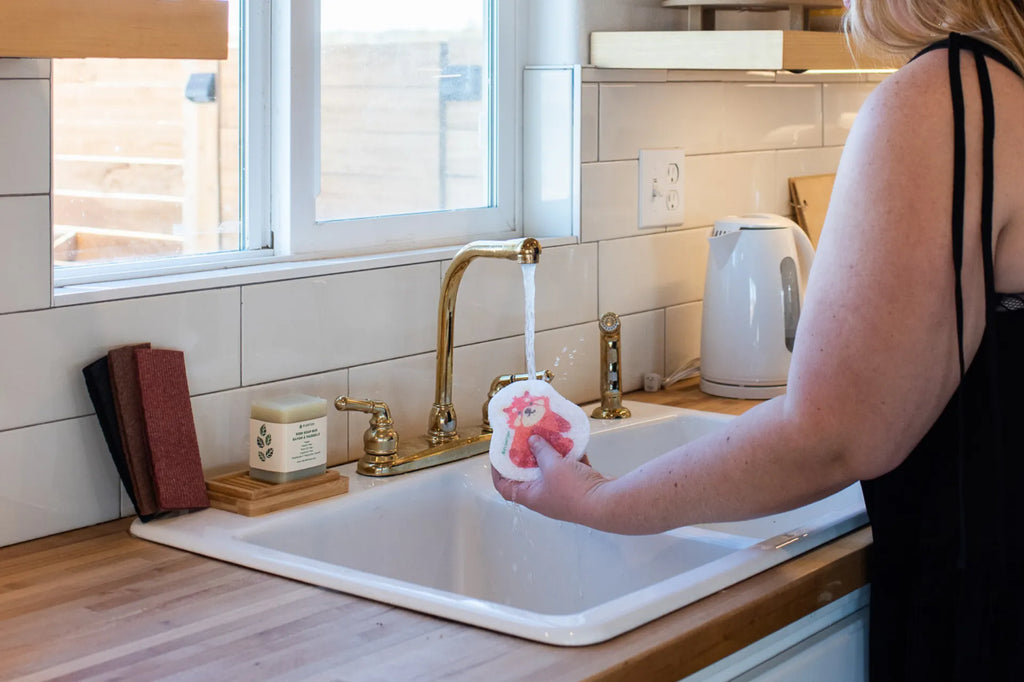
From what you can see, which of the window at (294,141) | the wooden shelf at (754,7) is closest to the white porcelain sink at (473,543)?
the window at (294,141)

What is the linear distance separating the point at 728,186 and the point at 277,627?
1.40 meters

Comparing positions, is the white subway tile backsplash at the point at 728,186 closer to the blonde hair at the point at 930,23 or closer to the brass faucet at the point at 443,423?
the brass faucet at the point at 443,423

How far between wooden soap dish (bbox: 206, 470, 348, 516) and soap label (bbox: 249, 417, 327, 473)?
2cm

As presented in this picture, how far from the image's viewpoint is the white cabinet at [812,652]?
114cm

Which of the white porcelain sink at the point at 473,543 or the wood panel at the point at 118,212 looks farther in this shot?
the wood panel at the point at 118,212

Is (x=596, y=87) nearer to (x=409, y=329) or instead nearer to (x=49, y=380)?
(x=409, y=329)

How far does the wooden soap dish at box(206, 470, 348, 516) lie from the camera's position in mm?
1392

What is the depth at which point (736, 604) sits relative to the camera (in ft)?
3.69

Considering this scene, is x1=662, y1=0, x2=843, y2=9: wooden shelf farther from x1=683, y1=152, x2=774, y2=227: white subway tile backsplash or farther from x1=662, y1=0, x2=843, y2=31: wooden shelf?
x1=683, y1=152, x2=774, y2=227: white subway tile backsplash

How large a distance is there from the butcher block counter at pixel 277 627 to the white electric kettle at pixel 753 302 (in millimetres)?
726

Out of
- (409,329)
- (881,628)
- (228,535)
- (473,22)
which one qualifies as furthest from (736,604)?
(473,22)

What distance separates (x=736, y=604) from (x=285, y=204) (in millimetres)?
816

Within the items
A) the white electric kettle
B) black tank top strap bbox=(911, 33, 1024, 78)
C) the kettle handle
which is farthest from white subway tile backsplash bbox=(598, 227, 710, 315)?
black tank top strap bbox=(911, 33, 1024, 78)

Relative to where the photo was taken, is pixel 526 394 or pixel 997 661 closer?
pixel 997 661
